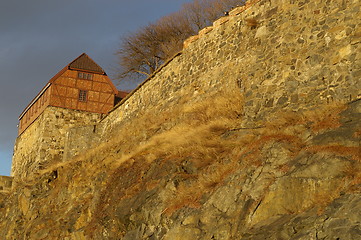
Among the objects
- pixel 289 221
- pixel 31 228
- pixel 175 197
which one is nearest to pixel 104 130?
pixel 31 228

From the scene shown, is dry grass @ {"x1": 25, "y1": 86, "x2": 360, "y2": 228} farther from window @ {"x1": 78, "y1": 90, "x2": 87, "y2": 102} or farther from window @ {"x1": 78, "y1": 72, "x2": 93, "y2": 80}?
window @ {"x1": 78, "y1": 72, "x2": 93, "y2": 80}

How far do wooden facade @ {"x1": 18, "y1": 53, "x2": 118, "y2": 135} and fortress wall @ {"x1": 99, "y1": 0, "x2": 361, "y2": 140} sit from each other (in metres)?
13.8

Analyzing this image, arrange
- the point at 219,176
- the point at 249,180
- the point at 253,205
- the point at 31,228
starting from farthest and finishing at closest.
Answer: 1. the point at 31,228
2. the point at 219,176
3. the point at 249,180
4. the point at 253,205

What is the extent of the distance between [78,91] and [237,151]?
22512 millimetres

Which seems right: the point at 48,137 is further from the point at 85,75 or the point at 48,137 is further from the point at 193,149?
the point at 193,149

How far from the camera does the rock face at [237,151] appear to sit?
1197cm

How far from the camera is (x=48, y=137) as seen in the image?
3322 cm

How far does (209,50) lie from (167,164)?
776 cm

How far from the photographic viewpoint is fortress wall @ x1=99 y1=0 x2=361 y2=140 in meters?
16.4

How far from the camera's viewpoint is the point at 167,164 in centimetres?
1722

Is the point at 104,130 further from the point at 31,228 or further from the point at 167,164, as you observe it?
the point at 167,164

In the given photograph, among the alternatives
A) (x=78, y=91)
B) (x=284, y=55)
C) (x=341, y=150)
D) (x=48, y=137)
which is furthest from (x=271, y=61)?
(x=78, y=91)

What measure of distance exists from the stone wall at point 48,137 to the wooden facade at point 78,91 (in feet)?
1.90

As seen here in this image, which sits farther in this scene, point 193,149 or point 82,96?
point 82,96
